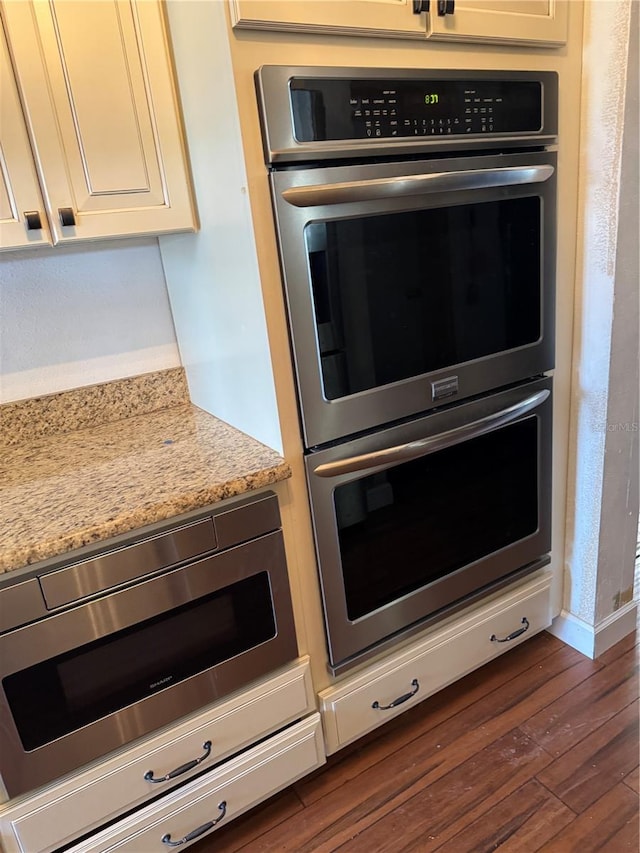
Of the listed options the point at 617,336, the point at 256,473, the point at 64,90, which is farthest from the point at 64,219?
the point at 617,336

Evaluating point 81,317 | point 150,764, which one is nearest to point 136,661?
point 150,764

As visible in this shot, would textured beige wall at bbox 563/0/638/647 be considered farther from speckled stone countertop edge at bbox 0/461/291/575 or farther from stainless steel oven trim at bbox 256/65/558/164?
speckled stone countertop edge at bbox 0/461/291/575

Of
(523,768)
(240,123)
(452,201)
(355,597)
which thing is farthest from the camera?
(523,768)

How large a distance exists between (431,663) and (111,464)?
1010mm

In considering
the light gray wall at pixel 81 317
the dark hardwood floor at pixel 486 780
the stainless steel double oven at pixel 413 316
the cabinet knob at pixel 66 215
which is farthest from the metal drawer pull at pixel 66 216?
the dark hardwood floor at pixel 486 780

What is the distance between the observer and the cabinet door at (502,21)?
1228 millimetres

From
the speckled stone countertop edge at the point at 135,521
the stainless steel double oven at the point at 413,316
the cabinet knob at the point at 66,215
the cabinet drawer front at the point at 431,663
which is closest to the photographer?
the speckled stone countertop edge at the point at 135,521

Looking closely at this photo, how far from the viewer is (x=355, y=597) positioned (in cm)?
143

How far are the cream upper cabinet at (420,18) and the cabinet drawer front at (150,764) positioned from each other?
1.33 metres

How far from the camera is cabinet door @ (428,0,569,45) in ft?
4.03

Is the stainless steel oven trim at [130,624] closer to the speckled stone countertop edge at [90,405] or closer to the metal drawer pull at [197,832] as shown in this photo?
the metal drawer pull at [197,832]

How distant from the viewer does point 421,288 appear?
1324mm

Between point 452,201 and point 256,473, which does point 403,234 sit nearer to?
point 452,201

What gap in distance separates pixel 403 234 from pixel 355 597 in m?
0.85
